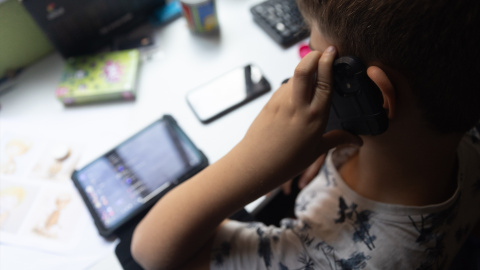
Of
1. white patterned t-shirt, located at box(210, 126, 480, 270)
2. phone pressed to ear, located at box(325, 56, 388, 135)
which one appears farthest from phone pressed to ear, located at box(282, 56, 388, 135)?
white patterned t-shirt, located at box(210, 126, 480, 270)

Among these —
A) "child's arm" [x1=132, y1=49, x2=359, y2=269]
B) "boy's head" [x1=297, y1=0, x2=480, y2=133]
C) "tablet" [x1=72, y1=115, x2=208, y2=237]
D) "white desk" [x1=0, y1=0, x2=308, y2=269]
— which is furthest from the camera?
"white desk" [x1=0, y1=0, x2=308, y2=269]

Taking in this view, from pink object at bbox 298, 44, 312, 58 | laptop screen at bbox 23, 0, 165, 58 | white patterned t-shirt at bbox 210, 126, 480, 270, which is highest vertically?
laptop screen at bbox 23, 0, 165, 58

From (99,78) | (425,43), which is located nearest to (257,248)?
(425,43)

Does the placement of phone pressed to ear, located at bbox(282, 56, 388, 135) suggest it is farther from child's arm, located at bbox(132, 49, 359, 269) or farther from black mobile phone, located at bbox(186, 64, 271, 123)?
black mobile phone, located at bbox(186, 64, 271, 123)

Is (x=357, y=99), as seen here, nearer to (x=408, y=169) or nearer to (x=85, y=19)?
(x=408, y=169)

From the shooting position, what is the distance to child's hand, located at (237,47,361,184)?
43 cm

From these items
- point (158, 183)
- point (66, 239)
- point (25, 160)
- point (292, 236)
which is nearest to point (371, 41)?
point (292, 236)

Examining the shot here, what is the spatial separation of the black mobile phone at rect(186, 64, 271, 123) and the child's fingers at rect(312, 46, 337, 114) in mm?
290

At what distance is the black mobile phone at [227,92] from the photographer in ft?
2.33

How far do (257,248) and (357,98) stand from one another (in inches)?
11.1

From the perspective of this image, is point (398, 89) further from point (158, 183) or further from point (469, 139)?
point (158, 183)

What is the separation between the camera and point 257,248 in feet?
1.78

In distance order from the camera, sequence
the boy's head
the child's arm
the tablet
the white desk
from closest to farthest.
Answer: the boy's head < the child's arm < the tablet < the white desk

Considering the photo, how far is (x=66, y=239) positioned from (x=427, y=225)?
579 millimetres
